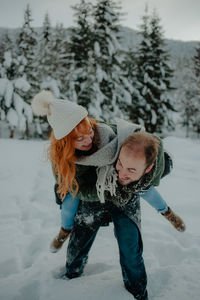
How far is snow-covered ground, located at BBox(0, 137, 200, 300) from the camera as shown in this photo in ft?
6.72

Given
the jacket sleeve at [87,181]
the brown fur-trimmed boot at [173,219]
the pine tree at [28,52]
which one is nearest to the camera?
the jacket sleeve at [87,181]

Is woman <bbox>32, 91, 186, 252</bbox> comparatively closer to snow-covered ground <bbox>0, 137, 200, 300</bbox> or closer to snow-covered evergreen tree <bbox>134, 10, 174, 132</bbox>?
snow-covered ground <bbox>0, 137, 200, 300</bbox>

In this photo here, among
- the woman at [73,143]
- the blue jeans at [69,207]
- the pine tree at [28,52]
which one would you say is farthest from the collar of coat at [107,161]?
the pine tree at [28,52]

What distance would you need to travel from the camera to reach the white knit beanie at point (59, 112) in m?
1.90

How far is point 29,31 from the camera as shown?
1703cm

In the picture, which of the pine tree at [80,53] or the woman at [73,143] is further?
the pine tree at [80,53]

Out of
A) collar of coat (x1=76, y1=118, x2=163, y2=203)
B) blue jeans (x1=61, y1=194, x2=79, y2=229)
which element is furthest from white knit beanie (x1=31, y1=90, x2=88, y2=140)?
blue jeans (x1=61, y1=194, x2=79, y2=229)

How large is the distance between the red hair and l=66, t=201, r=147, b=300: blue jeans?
1.02 feet

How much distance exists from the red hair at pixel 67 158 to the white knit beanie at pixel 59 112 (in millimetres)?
60

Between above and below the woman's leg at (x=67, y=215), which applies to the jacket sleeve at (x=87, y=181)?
above

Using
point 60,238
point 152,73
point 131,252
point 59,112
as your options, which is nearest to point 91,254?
point 60,238

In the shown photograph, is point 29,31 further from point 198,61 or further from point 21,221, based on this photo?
point 198,61

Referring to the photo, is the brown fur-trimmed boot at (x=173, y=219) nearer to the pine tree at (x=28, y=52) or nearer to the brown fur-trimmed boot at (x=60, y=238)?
the brown fur-trimmed boot at (x=60, y=238)

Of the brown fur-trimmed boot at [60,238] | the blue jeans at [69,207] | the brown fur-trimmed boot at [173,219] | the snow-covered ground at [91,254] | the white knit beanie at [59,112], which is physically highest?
the white knit beanie at [59,112]
